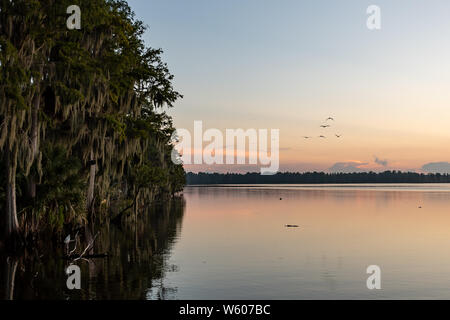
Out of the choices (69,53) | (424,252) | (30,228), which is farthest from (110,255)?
(424,252)

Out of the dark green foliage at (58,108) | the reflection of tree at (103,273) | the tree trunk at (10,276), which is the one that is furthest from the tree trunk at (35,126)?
the reflection of tree at (103,273)

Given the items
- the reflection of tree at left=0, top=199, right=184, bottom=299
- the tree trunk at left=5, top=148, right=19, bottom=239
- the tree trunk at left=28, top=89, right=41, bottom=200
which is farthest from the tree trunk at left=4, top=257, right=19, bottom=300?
the tree trunk at left=28, top=89, right=41, bottom=200

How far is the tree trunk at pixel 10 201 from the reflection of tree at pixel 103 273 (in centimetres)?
118

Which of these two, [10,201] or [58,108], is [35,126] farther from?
[10,201]

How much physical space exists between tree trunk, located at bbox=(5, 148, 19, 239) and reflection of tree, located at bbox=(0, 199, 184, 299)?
118cm

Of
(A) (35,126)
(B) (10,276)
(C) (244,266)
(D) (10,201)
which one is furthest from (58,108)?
(C) (244,266)

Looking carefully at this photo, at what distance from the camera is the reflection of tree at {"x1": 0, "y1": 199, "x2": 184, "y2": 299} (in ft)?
48.7

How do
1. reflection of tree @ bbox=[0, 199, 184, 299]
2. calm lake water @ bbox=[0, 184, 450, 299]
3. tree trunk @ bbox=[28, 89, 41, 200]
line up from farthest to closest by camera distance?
tree trunk @ bbox=[28, 89, 41, 200], calm lake water @ bbox=[0, 184, 450, 299], reflection of tree @ bbox=[0, 199, 184, 299]

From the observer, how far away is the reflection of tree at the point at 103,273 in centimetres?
1485

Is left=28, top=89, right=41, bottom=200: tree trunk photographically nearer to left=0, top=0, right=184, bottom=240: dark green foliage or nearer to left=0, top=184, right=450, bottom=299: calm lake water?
left=0, top=0, right=184, bottom=240: dark green foliage

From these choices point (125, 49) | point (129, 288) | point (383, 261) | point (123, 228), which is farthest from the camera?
point (123, 228)

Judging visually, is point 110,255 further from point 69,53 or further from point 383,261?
point 383,261

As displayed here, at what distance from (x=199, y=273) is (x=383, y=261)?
29.5 ft

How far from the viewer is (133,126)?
29188mm
